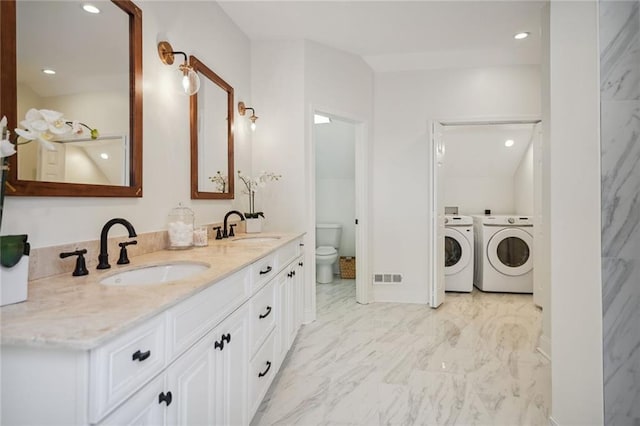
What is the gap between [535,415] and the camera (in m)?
1.77

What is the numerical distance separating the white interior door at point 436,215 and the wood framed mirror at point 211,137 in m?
2.04

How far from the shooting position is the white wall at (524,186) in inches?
173

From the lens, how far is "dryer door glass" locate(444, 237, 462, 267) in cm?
406

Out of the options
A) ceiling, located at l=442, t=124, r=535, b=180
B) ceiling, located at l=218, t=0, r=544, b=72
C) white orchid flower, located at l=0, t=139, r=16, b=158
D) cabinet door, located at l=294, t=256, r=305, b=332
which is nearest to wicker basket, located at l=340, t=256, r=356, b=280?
ceiling, located at l=442, t=124, r=535, b=180

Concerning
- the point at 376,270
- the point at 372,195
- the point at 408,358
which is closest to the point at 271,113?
the point at 372,195

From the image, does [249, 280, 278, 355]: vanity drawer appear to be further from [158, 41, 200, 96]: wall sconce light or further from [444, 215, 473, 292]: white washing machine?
[444, 215, 473, 292]: white washing machine

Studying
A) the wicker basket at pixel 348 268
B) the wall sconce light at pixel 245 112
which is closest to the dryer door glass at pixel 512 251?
the wicker basket at pixel 348 268

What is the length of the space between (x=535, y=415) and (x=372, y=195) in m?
2.49

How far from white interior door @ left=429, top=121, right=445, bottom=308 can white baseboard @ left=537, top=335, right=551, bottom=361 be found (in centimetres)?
108

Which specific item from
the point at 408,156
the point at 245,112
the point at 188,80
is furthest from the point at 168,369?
the point at 408,156

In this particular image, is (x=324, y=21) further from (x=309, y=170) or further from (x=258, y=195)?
(x=258, y=195)

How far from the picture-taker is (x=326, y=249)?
181 inches

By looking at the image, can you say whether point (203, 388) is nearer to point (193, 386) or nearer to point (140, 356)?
point (193, 386)

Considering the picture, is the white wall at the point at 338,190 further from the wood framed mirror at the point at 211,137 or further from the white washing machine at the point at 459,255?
the wood framed mirror at the point at 211,137
